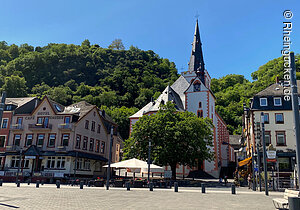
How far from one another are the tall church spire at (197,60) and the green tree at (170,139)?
31.1 metres

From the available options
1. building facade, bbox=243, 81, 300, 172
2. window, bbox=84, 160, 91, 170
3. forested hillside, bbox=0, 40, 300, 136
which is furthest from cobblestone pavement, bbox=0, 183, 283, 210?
forested hillside, bbox=0, 40, 300, 136

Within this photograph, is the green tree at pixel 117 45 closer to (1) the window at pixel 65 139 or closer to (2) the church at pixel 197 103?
(2) the church at pixel 197 103

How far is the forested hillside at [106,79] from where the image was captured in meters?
91.2

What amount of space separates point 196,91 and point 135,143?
23.8 metres

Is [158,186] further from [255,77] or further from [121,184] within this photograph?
[255,77]

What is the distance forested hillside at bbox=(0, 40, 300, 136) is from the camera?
3590 inches

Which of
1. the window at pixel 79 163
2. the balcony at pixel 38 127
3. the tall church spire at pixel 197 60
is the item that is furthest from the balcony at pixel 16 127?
the tall church spire at pixel 197 60

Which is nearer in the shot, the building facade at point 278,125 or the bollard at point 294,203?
the bollard at point 294,203

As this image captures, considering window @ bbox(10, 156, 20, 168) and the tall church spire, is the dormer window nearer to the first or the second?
the tall church spire

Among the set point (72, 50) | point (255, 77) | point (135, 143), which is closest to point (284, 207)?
point (135, 143)

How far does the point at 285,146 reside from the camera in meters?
36.8

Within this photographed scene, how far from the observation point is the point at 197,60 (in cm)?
6912

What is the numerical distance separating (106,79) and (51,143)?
81.6m

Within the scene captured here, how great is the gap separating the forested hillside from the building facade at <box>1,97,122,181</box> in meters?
41.3
